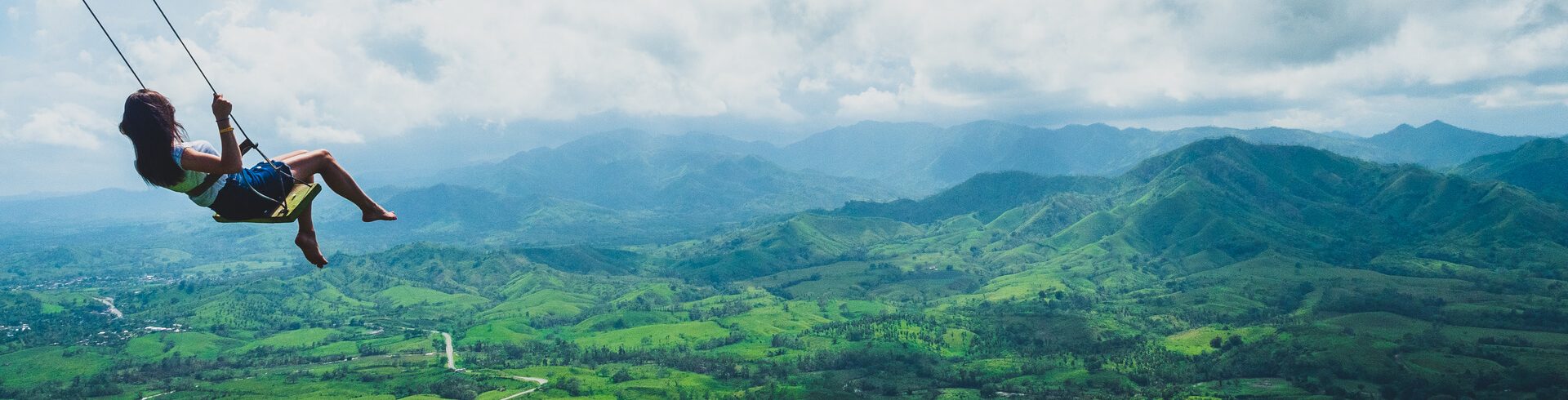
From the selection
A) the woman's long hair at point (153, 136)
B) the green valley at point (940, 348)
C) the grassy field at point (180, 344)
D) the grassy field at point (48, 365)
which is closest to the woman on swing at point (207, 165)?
the woman's long hair at point (153, 136)

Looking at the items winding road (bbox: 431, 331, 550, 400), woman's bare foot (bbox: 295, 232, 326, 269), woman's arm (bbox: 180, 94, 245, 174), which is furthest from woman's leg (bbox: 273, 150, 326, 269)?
winding road (bbox: 431, 331, 550, 400)

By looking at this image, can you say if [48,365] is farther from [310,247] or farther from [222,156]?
[222,156]

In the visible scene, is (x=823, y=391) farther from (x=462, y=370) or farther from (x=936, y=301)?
(x=936, y=301)

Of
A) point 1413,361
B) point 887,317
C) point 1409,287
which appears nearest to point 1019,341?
point 887,317

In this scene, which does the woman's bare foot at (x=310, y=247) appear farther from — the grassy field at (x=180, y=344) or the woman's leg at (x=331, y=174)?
the grassy field at (x=180, y=344)

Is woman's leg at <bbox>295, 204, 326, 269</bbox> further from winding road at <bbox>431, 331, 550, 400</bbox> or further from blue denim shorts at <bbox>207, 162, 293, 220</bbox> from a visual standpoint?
winding road at <bbox>431, 331, 550, 400</bbox>

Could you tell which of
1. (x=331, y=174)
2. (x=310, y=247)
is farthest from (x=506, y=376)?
(x=331, y=174)

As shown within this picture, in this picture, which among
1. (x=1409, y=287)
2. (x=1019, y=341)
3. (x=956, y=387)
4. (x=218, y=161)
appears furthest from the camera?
(x=1409, y=287)
